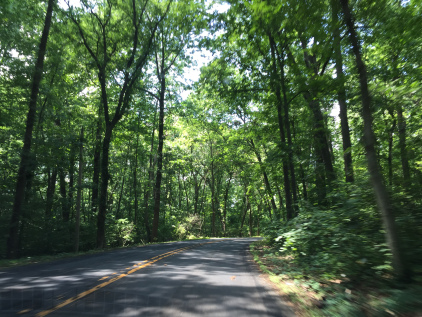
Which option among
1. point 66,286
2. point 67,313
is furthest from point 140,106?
point 67,313

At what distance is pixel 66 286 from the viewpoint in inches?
218

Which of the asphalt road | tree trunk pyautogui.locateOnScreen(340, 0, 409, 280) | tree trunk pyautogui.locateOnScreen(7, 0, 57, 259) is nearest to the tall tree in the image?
tree trunk pyautogui.locateOnScreen(7, 0, 57, 259)

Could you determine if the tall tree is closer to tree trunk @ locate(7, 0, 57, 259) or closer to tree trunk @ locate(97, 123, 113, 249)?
tree trunk @ locate(97, 123, 113, 249)

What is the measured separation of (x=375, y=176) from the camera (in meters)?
4.30

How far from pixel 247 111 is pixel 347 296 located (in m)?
13.9

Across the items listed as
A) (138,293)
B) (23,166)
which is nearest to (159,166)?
(23,166)

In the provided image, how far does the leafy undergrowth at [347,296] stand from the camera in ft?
11.2

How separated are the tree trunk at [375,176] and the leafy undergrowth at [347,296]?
36 cm

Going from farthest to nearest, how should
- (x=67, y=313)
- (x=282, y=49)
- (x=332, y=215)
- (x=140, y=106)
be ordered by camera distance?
1. (x=140, y=106)
2. (x=282, y=49)
3. (x=332, y=215)
4. (x=67, y=313)

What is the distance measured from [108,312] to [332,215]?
5462 millimetres

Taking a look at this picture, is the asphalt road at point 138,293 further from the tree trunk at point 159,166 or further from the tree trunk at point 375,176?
the tree trunk at point 159,166

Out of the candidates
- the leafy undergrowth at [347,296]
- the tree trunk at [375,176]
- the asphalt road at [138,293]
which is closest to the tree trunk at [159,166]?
the asphalt road at [138,293]

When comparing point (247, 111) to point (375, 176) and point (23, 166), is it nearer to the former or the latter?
point (23, 166)

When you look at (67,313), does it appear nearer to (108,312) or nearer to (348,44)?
(108,312)
